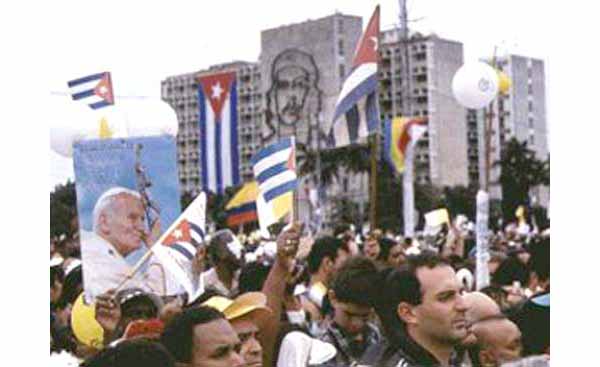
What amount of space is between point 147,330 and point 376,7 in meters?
2.98

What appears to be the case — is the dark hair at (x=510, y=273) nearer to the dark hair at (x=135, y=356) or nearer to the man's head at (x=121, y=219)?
the man's head at (x=121, y=219)

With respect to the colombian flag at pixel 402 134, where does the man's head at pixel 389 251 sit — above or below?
below

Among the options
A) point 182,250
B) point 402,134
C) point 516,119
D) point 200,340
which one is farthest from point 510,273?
point 516,119

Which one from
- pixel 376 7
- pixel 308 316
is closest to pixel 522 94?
pixel 376 7

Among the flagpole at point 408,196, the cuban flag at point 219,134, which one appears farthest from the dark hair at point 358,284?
the flagpole at point 408,196

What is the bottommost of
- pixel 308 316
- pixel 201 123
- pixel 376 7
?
pixel 308 316

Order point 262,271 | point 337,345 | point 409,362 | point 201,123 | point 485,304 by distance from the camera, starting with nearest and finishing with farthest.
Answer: point 409,362, point 485,304, point 337,345, point 262,271, point 201,123

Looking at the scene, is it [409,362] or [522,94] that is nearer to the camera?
[409,362]

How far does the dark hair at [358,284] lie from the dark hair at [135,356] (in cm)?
93

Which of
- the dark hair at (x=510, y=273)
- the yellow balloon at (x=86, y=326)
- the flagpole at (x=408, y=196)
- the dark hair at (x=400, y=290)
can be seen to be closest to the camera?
the dark hair at (x=400, y=290)

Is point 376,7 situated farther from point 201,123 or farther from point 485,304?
point 485,304

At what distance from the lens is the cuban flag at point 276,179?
5.11m
